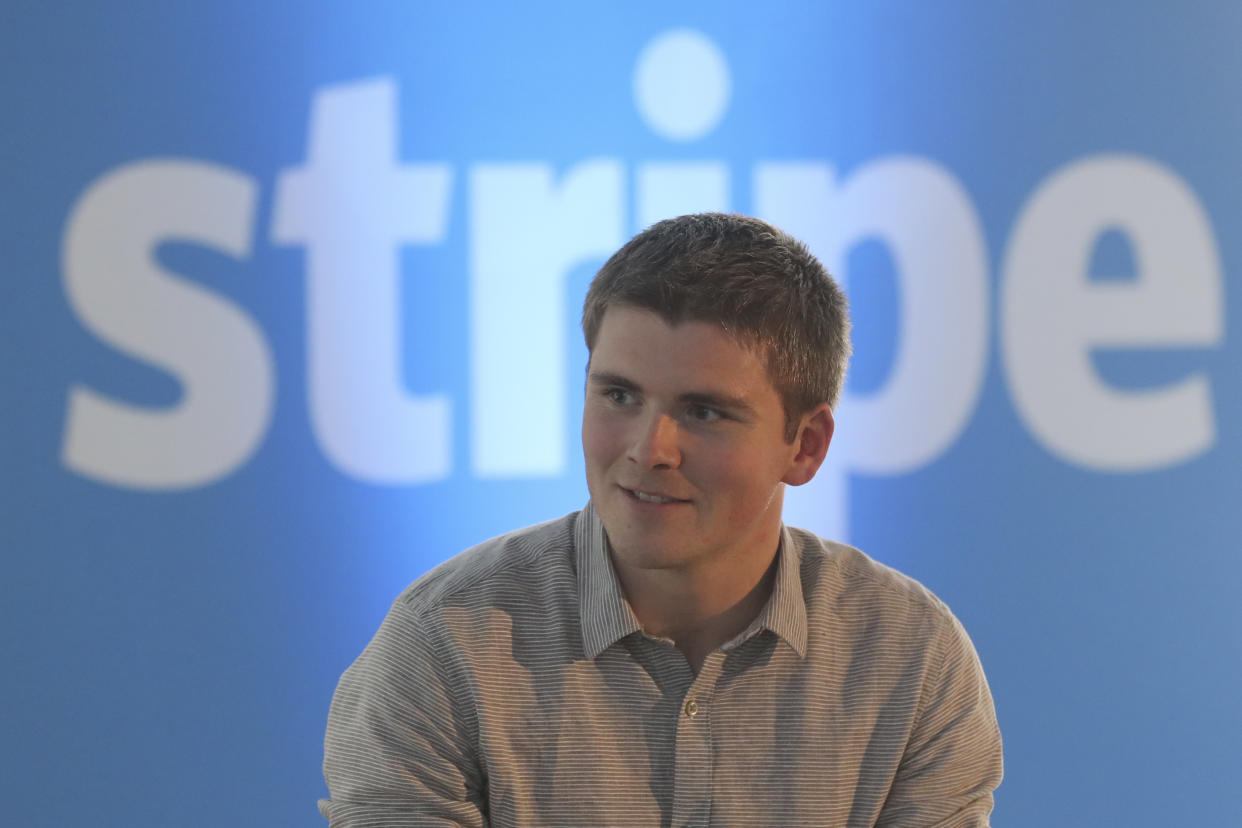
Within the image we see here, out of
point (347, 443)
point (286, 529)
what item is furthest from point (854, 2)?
point (286, 529)

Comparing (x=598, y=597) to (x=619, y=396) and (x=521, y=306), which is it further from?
(x=521, y=306)

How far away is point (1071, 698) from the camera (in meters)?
2.75

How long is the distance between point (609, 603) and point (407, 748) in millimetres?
274

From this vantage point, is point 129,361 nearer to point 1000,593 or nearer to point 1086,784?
point 1000,593

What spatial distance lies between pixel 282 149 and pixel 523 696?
159 centimetres

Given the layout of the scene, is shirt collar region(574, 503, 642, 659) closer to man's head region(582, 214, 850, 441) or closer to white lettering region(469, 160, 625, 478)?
man's head region(582, 214, 850, 441)

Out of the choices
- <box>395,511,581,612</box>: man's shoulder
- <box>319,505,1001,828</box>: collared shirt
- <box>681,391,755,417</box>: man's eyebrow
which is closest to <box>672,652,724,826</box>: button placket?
<box>319,505,1001,828</box>: collared shirt

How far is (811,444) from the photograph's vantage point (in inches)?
62.2

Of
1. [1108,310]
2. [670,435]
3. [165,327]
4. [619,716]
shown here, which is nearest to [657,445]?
[670,435]

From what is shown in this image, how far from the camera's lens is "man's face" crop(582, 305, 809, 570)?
1402 millimetres

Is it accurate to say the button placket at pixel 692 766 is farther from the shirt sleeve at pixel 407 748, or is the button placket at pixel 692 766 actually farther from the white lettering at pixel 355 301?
the white lettering at pixel 355 301

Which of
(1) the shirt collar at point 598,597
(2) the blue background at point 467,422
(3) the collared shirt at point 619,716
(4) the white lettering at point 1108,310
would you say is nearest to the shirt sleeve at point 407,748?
(3) the collared shirt at point 619,716

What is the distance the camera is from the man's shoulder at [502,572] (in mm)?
1486

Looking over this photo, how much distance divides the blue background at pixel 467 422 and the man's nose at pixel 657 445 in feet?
4.21
